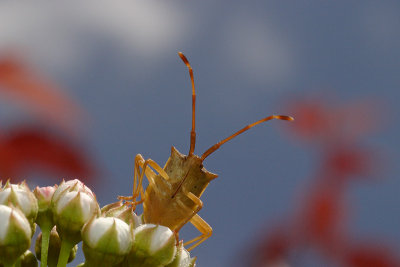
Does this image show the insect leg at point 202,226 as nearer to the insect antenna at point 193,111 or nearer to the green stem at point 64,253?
the insect antenna at point 193,111

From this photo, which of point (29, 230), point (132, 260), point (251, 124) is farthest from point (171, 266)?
point (251, 124)

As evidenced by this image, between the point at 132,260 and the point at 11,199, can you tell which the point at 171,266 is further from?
the point at 11,199

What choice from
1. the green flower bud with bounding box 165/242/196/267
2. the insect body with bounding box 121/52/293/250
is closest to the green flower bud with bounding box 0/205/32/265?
the green flower bud with bounding box 165/242/196/267

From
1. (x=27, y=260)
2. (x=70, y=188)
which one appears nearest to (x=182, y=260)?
(x=70, y=188)

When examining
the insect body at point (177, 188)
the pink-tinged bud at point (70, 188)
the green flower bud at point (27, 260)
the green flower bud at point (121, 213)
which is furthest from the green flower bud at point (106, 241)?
the insect body at point (177, 188)

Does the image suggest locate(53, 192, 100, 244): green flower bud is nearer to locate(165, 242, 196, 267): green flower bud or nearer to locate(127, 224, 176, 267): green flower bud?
locate(127, 224, 176, 267): green flower bud

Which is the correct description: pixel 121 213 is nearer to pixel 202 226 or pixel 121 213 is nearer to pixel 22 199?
pixel 22 199

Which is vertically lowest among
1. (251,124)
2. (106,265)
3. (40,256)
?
(40,256)
